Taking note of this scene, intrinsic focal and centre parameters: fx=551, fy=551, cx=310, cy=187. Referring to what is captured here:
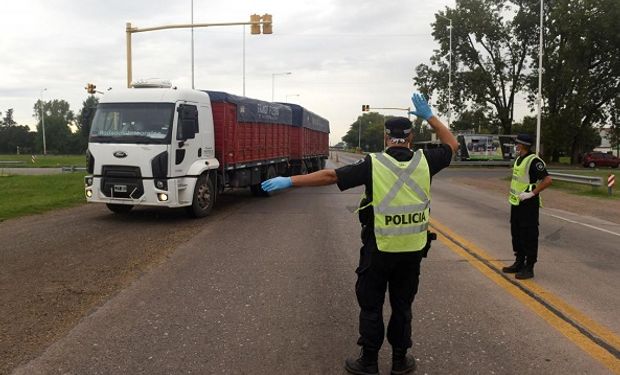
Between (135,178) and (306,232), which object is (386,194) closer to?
(306,232)

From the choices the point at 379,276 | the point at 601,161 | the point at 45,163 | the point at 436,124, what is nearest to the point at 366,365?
the point at 379,276

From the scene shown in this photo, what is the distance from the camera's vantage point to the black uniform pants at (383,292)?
364 cm

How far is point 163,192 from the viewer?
10688 millimetres

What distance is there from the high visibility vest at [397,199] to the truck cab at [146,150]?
774 centimetres

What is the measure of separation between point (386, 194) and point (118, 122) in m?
8.76

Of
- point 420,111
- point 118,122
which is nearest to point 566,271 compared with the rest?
point 420,111

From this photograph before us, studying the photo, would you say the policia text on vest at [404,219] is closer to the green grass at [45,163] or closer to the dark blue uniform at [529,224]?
the dark blue uniform at [529,224]

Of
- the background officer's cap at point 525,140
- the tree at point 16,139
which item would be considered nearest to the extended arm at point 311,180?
the background officer's cap at point 525,140

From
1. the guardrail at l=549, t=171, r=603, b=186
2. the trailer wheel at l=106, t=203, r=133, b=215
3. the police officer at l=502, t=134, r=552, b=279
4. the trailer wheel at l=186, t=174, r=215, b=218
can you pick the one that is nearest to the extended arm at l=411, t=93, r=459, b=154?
the police officer at l=502, t=134, r=552, b=279

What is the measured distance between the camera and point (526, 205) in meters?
6.63

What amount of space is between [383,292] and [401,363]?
1.64ft

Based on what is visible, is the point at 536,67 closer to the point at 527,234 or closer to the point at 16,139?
the point at 527,234

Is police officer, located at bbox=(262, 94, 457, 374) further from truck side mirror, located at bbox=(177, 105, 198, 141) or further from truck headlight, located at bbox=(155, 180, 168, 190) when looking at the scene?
truck side mirror, located at bbox=(177, 105, 198, 141)

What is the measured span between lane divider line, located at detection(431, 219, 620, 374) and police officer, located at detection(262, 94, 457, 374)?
1503 millimetres
